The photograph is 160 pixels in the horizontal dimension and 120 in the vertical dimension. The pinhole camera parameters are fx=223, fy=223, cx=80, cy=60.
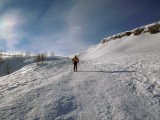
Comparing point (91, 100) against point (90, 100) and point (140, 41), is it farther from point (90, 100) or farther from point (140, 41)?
point (140, 41)

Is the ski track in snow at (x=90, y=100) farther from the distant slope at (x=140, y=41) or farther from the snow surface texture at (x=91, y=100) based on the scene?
the distant slope at (x=140, y=41)

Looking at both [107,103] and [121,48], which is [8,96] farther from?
[121,48]

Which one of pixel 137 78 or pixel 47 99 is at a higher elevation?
pixel 137 78

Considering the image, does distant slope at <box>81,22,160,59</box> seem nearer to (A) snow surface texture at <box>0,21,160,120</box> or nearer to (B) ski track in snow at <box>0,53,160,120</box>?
(A) snow surface texture at <box>0,21,160,120</box>

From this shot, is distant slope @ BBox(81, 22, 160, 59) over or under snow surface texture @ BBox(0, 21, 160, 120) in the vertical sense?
over

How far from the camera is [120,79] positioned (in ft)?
52.9

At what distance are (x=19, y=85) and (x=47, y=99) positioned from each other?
583cm

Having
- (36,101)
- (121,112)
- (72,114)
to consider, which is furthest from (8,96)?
(121,112)

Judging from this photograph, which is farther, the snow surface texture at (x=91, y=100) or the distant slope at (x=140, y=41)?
the distant slope at (x=140, y=41)

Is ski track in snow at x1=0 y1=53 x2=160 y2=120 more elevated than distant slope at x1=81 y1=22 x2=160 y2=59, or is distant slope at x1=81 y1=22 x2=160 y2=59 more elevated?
distant slope at x1=81 y1=22 x2=160 y2=59

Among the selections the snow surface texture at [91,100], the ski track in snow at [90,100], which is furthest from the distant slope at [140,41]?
the ski track in snow at [90,100]

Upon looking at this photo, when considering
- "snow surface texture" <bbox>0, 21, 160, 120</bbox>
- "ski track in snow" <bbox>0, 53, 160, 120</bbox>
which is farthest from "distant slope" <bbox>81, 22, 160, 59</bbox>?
"ski track in snow" <bbox>0, 53, 160, 120</bbox>

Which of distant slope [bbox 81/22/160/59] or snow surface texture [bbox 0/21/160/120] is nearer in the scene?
snow surface texture [bbox 0/21/160/120]

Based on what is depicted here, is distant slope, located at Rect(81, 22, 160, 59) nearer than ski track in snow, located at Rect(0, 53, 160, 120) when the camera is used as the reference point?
No
